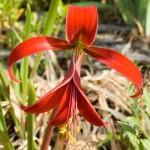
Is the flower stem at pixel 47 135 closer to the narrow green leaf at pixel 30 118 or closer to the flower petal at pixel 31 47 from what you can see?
the narrow green leaf at pixel 30 118

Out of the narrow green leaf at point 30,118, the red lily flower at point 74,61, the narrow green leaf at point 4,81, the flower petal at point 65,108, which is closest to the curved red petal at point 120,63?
the red lily flower at point 74,61

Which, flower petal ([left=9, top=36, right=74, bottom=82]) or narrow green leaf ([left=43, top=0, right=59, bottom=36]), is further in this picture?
narrow green leaf ([left=43, top=0, right=59, bottom=36])

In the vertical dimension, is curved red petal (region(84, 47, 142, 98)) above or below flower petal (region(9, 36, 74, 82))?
below

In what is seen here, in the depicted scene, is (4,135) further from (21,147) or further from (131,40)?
(131,40)

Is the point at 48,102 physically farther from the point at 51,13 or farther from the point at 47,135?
the point at 51,13

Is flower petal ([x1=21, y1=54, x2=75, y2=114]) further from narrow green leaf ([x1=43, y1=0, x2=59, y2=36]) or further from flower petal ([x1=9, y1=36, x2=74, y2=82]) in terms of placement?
narrow green leaf ([x1=43, y1=0, x2=59, y2=36])

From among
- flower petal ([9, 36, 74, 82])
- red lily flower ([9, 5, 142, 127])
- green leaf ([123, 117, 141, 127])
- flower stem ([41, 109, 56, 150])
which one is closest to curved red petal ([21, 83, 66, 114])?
red lily flower ([9, 5, 142, 127])

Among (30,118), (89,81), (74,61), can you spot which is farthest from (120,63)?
(89,81)
